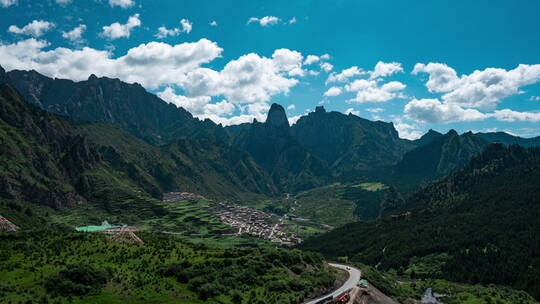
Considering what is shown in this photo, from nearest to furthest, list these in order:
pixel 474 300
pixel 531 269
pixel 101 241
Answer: pixel 101 241 → pixel 474 300 → pixel 531 269

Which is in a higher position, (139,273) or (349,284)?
(139,273)

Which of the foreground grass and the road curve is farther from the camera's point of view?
the road curve

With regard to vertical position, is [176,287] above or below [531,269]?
above

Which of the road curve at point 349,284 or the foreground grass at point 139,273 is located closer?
the foreground grass at point 139,273

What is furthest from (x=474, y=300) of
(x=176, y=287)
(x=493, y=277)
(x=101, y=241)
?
(x=101, y=241)

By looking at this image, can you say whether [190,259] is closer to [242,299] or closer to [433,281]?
[242,299]

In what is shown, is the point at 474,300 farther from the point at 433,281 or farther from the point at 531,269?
the point at 531,269

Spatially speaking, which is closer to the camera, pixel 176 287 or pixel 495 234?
pixel 176 287

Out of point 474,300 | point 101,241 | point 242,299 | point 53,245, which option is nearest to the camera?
point 242,299

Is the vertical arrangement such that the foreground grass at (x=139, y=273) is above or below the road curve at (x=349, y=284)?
above

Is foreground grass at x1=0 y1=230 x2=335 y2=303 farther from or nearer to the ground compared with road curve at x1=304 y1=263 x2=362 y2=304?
farther from the ground

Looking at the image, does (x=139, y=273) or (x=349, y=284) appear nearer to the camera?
(x=139, y=273)
